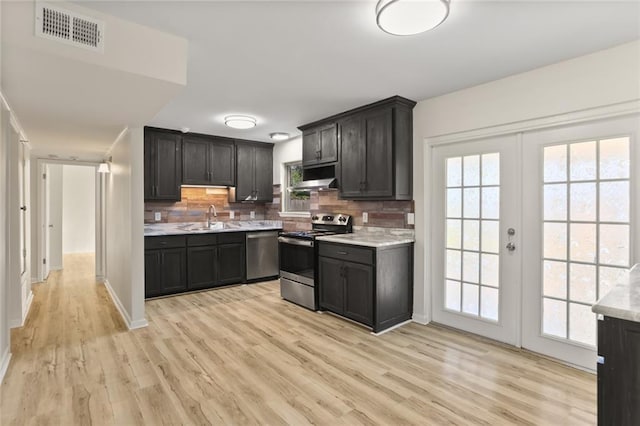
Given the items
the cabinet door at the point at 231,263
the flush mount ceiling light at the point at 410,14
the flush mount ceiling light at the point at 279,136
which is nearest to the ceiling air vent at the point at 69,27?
the flush mount ceiling light at the point at 410,14

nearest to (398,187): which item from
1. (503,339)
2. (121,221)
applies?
(503,339)

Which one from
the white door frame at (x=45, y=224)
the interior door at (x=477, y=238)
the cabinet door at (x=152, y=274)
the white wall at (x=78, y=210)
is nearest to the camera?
the interior door at (x=477, y=238)

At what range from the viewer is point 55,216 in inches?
272

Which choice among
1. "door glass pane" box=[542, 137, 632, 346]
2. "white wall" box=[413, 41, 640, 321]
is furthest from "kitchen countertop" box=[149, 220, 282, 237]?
"door glass pane" box=[542, 137, 632, 346]

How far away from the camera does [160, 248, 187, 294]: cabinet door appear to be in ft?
15.0

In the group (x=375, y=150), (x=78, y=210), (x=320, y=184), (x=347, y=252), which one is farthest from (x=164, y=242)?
(x=78, y=210)

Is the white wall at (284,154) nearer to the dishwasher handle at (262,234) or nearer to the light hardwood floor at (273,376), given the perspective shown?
the dishwasher handle at (262,234)

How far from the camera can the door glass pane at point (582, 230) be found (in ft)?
7.93

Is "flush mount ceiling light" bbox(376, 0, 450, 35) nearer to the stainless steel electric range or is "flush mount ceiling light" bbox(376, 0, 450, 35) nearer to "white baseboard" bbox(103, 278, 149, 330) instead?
the stainless steel electric range

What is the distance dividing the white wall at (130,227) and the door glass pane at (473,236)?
3.19m

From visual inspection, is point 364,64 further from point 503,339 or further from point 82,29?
point 503,339

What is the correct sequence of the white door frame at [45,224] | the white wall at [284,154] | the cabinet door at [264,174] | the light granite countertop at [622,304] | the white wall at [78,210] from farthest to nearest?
the white wall at [78,210]
the cabinet door at [264,174]
the white wall at [284,154]
the white door frame at [45,224]
the light granite countertop at [622,304]

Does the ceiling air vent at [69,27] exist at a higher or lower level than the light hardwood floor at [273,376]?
higher

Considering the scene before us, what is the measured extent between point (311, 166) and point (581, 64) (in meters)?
2.96
